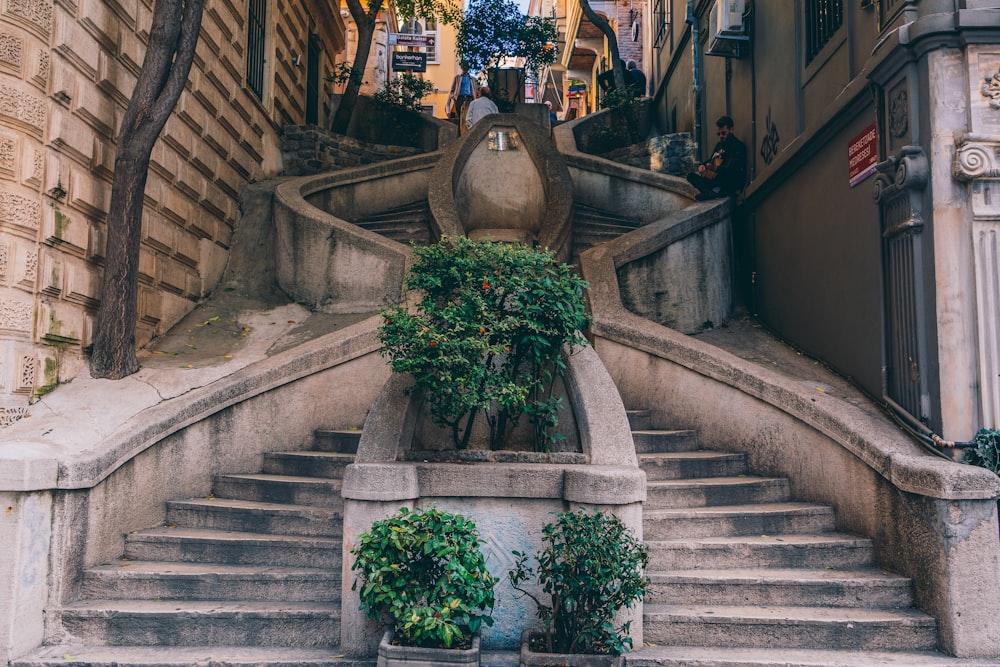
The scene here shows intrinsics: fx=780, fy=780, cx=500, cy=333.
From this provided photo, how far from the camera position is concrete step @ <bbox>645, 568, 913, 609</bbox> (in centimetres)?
530

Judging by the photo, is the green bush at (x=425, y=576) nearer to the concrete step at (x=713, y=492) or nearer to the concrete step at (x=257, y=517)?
the concrete step at (x=257, y=517)

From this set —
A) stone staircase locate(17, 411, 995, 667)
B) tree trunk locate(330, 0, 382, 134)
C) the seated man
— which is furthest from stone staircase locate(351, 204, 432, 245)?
stone staircase locate(17, 411, 995, 667)

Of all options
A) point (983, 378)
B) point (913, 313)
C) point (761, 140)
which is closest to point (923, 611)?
point (983, 378)

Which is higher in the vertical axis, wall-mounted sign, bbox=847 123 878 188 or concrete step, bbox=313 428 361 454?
wall-mounted sign, bbox=847 123 878 188

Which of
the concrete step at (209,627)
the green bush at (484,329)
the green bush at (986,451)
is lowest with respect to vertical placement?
the concrete step at (209,627)

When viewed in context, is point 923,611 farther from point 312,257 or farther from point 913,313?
point 312,257

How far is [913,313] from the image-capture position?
6.01 metres

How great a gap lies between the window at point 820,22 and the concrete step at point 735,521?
513 centimetres

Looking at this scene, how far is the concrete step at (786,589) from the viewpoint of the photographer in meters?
5.30

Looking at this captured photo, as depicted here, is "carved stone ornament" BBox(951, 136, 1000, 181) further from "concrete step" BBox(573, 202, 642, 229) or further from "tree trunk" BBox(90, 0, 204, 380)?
"concrete step" BBox(573, 202, 642, 229)

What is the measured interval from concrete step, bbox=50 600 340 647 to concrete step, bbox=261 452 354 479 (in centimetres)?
159

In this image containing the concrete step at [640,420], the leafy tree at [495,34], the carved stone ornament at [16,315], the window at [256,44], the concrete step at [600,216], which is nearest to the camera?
the carved stone ornament at [16,315]

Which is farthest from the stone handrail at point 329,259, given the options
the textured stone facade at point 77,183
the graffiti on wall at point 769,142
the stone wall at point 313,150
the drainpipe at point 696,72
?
the drainpipe at point 696,72

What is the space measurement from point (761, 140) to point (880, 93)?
15.3 feet
